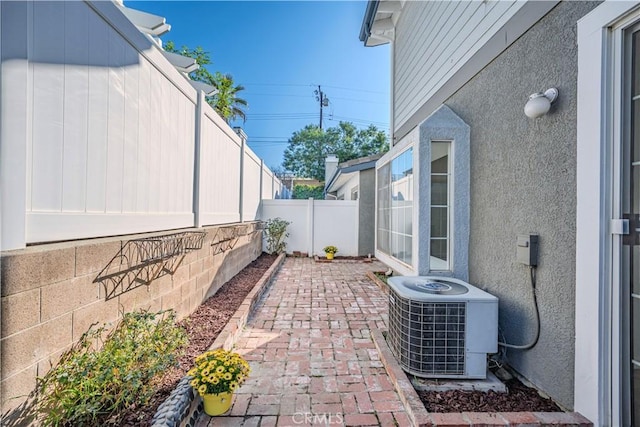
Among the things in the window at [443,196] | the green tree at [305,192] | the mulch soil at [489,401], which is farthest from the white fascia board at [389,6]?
the green tree at [305,192]

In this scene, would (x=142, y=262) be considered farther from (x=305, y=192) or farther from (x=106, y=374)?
(x=305, y=192)

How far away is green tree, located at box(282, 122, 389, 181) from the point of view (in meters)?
30.0

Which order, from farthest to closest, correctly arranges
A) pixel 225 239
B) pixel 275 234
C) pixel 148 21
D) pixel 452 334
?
pixel 275 234 → pixel 225 239 → pixel 148 21 → pixel 452 334

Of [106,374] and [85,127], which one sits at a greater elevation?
[85,127]

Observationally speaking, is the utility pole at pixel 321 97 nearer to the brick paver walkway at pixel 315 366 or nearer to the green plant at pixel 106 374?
the brick paver walkway at pixel 315 366

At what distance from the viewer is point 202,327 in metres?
3.58

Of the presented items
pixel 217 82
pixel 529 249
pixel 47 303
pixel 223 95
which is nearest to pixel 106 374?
pixel 47 303

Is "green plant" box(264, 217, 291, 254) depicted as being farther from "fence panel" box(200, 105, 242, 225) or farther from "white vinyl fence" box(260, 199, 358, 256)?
"fence panel" box(200, 105, 242, 225)

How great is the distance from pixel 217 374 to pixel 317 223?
8076 millimetres

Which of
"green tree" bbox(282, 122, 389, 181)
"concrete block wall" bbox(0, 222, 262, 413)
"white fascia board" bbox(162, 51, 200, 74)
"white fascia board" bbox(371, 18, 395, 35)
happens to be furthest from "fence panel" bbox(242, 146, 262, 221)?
"green tree" bbox(282, 122, 389, 181)

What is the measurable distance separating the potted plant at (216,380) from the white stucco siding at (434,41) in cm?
399

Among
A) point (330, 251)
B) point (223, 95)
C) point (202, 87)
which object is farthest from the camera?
point (223, 95)

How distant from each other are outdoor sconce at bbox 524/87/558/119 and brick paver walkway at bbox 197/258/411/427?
263cm

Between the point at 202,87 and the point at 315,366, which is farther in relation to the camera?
the point at 202,87
